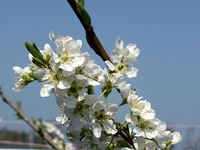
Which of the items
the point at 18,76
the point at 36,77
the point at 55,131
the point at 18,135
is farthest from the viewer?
the point at 18,135

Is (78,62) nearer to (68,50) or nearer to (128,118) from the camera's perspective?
(68,50)

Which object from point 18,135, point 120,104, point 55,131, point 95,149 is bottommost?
point 95,149

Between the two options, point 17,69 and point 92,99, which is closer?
point 92,99

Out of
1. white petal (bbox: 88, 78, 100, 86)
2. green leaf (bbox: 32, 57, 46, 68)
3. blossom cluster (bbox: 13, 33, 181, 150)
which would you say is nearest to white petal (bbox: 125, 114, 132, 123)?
blossom cluster (bbox: 13, 33, 181, 150)

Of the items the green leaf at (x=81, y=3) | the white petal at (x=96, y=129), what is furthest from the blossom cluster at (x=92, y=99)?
the green leaf at (x=81, y=3)

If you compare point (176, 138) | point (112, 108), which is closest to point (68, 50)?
point (112, 108)

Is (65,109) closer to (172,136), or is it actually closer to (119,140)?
(119,140)

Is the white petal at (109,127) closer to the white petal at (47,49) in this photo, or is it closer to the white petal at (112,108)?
the white petal at (112,108)

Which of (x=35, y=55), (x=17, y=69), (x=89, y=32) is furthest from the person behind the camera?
(x=17, y=69)

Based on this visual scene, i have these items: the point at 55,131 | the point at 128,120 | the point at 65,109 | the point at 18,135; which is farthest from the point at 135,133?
the point at 18,135
